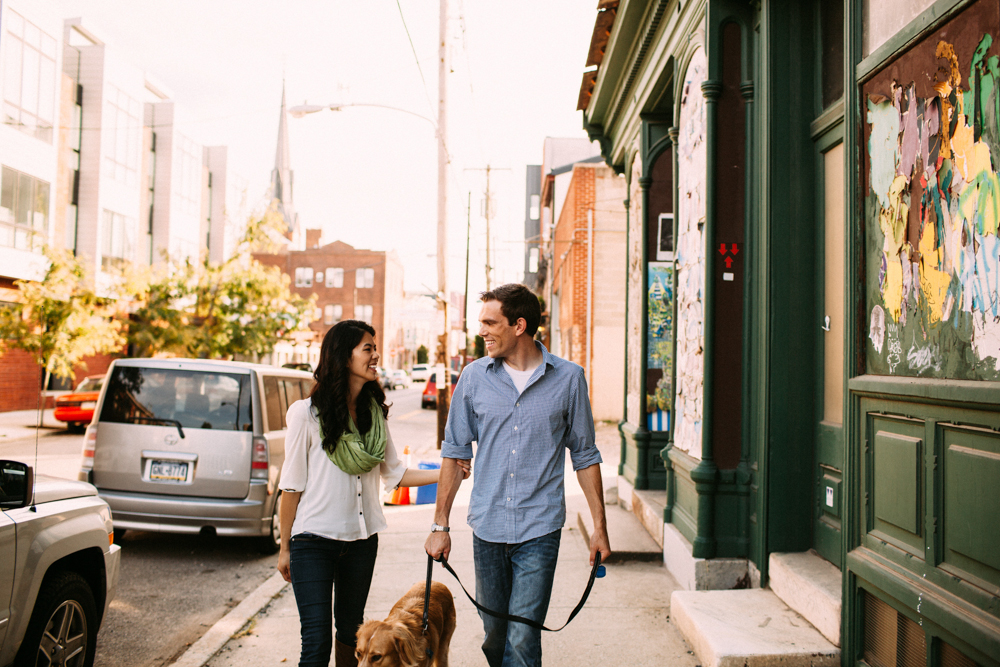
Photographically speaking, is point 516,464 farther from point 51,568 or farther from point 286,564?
point 51,568

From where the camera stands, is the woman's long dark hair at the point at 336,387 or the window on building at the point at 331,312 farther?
the window on building at the point at 331,312

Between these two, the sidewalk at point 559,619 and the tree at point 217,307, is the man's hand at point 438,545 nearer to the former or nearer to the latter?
the sidewalk at point 559,619

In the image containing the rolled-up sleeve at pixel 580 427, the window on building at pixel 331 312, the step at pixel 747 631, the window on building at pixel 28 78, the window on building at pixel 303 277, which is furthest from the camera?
the window on building at pixel 303 277

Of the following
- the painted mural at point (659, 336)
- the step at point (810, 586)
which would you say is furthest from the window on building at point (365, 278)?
the step at point (810, 586)

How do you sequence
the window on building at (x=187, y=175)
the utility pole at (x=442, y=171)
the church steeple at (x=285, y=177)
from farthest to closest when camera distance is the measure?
1. the church steeple at (x=285, y=177)
2. the window on building at (x=187, y=175)
3. the utility pole at (x=442, y=171)

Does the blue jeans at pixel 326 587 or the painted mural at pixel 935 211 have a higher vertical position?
the painted mural at pixel 935 211

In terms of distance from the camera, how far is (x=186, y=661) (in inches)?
170

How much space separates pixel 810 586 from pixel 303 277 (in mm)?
70530

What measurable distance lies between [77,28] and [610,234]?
86.7 feet

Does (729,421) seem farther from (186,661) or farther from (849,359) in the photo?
(186,661)

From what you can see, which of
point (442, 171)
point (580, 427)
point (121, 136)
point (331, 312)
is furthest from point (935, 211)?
point (331, 312)

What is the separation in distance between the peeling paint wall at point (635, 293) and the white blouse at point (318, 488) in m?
5.28

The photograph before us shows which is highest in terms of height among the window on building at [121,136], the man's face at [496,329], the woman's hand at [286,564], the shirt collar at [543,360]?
the window on building at [121,136]

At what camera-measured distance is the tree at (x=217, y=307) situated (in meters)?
23.2
